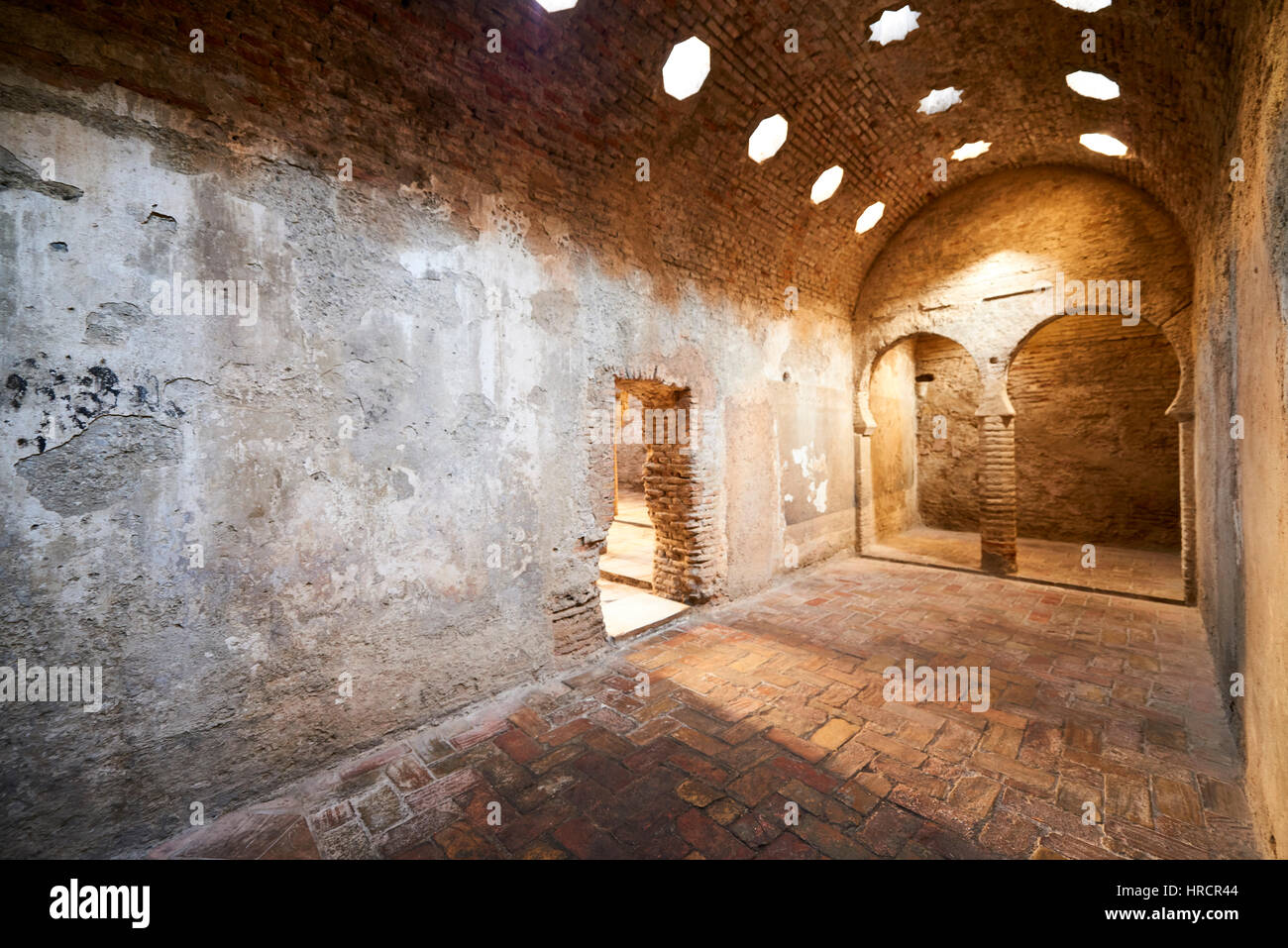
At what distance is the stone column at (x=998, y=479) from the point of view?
285 inches

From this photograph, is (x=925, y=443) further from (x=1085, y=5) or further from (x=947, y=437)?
(x=1085, y=5)

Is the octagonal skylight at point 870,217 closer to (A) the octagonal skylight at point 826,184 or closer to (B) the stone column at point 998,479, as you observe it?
(A) the octagonal skylight at point 826,184

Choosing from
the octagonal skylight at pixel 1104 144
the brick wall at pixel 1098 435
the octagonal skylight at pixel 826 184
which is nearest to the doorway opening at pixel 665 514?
the octagonal skylight at pixel 826 184

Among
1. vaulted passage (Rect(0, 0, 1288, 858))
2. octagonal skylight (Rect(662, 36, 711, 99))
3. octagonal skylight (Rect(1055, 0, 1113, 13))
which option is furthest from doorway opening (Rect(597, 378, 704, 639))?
octagonal skylight (Rect(1055, 0, 1113, 13))

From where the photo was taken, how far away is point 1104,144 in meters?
5.79

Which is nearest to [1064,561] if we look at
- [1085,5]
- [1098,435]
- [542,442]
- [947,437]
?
[1098,435]

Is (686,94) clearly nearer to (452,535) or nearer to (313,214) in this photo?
(313,214)

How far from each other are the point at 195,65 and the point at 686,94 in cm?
341

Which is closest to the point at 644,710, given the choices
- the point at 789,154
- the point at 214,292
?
the point at 214,292

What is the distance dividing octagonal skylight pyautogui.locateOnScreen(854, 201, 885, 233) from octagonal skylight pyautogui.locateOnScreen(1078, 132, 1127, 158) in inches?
85.2

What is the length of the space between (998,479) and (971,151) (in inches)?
169

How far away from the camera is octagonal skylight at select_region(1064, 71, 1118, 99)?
4746 mm

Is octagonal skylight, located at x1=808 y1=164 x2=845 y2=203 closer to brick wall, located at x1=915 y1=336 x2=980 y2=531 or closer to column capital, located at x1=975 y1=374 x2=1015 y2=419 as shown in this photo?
column capital, located at x1=975 y1=374 x2=1015 y2=419

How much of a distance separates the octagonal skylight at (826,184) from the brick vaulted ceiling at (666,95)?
0.10 metres
